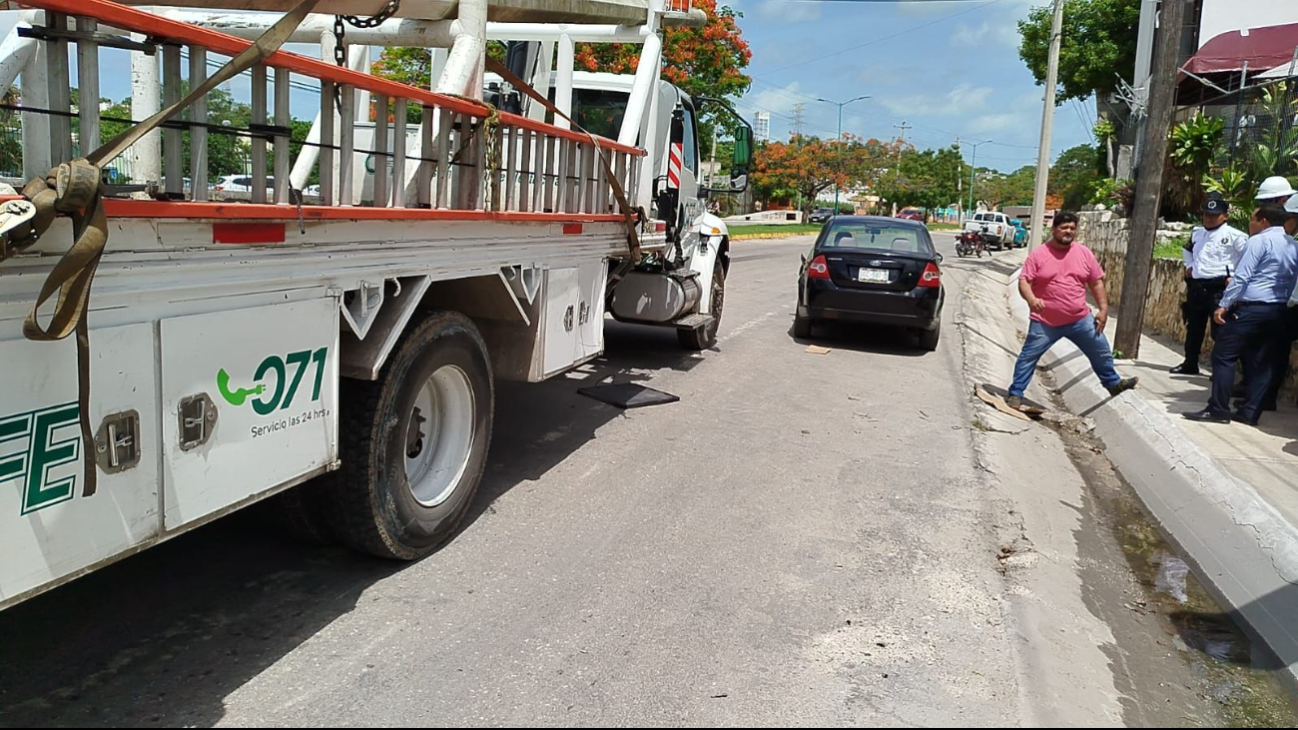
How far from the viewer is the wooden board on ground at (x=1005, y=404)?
817 centimetres

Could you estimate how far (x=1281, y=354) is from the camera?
759 cm

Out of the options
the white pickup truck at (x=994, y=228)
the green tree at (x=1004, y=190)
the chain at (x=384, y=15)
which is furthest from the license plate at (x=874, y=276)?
the green tree at (x=1004, y=190)

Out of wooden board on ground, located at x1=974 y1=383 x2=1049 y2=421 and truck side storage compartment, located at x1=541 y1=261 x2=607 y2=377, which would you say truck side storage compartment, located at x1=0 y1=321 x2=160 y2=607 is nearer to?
truck side storage compartment, located at x1=541 y1=261 x2=607 y2=377

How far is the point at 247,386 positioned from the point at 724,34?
19478 millimetres

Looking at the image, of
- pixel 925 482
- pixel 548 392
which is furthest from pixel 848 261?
pixel 925 482

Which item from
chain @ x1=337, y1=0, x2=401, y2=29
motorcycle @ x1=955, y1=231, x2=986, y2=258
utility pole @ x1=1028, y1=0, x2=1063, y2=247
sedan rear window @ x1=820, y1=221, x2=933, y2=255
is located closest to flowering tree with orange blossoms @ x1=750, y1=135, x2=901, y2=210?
motorcycle @ x1=955, y1=231, x2=986, y2=258

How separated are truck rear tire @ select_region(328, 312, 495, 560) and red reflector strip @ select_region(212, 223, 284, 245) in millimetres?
880

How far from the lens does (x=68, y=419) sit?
7.96 ft

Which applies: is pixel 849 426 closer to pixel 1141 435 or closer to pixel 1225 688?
pixel 1141 435

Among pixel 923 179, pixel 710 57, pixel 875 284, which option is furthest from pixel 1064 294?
pixel 923 179

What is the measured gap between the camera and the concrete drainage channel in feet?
11.8

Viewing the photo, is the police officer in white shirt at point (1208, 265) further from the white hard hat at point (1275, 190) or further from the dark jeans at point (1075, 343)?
the dark jeans at point (1075, 343)

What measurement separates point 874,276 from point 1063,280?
281cm

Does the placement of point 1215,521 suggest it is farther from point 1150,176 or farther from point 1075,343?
point 1150,176
